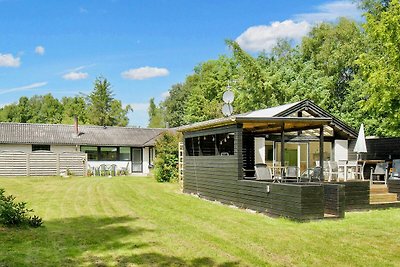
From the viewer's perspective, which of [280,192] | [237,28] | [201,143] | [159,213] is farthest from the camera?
[237,28]

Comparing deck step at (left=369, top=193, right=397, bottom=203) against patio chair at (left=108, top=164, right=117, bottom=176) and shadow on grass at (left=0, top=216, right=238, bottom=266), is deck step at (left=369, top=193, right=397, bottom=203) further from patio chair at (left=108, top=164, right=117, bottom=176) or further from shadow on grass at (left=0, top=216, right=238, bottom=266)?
patio chair at (left=108, top=164, right=117, bottom=176)

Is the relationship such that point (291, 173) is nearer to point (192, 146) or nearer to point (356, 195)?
point (356, 195)

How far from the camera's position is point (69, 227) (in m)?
9.27

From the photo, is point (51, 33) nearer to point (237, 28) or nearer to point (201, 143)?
point (237, 28)

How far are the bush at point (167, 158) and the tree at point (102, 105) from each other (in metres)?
31.2

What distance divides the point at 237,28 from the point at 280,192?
31.8 metres

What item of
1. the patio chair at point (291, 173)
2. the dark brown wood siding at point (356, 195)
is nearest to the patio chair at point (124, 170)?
the patio chair at point (291, 173)

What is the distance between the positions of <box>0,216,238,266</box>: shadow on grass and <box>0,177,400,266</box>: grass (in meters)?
0.01

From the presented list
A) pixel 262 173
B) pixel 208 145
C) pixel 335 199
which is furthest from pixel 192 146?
pixel 335 199

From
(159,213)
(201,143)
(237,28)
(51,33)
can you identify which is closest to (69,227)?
(159,213)

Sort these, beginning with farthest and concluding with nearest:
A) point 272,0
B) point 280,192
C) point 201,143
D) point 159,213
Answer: point 272,0 → point 201,143 → point 159,213 → point 280,192

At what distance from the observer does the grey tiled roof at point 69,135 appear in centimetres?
2994

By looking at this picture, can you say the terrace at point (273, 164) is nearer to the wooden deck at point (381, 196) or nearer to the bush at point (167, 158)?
the wooden deck at point (381, 196)

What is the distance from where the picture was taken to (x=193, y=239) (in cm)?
807
